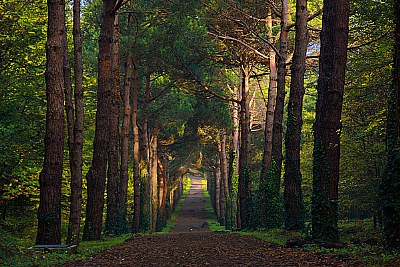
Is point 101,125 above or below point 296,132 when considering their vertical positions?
above

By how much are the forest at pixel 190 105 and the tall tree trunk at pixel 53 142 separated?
0.03 meters

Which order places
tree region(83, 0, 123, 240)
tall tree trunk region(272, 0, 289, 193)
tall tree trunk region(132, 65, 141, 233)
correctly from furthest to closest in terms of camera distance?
tall tree trunk region(132, 65, 141, 233) → tall tree trunk region(272, 0, 289, 193) → tree region(83, 0, 123, 240)

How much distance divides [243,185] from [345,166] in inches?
258

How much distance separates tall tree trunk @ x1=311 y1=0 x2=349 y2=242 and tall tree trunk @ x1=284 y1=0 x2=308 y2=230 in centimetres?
566

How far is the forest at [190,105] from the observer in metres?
13.1

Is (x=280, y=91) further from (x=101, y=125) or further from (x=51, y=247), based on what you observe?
(x=51, y=247)

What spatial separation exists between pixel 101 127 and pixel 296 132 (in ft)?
23.1

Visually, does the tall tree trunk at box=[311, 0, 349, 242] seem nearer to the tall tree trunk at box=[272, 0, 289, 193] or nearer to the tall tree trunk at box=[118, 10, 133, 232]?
the tall tree trunk at box=[272, 0, 289, 193]

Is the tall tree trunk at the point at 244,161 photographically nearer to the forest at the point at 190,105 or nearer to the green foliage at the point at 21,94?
the forest at the point at 190,105

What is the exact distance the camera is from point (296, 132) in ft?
63.4

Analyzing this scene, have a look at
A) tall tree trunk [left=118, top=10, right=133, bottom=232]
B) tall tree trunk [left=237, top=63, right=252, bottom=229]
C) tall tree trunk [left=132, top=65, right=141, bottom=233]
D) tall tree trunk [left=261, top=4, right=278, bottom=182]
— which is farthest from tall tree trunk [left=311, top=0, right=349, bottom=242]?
tall tree trunk [left=132, top=65, right=141, bottom=233]

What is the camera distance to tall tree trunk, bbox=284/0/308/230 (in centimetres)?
1888

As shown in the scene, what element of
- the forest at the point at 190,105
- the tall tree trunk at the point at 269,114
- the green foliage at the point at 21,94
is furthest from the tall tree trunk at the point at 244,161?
the green foliage at the point at 21,94

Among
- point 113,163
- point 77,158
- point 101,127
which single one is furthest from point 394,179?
point 113,163
